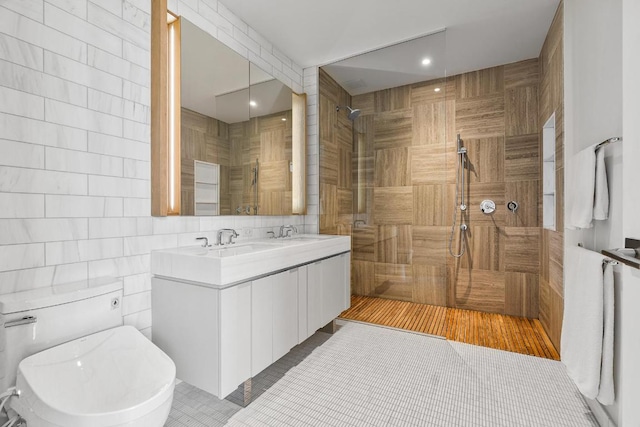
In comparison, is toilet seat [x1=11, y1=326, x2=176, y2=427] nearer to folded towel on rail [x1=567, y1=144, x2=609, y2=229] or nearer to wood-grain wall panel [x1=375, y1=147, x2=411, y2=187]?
folded towel on rail [x1=567, y1=144, x2=609, y2=229]

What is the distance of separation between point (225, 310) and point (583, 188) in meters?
1.98

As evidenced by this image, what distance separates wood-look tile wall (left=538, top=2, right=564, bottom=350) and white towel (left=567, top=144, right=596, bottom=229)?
687 mm

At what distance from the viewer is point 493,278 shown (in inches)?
126

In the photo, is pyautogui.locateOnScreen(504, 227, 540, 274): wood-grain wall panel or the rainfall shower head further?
the rainfall shower head

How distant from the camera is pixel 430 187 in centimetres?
317

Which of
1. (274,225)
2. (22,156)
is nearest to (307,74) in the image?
(274,225)

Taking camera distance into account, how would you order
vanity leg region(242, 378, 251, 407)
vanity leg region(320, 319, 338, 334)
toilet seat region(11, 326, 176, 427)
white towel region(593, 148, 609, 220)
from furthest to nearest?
1. vanity leg region(320, 319, 338, 334)
2. vanity leg region(242, 378, 251, 407)
3. white towel region(593, 148, 609, 220)
4. toilet seat region(11, 326, 176, 427)

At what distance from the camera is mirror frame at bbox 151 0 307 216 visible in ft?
5.96

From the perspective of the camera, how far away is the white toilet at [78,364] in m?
1.02

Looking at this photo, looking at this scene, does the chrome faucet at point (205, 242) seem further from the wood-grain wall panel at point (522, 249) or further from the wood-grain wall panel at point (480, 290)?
the wood-grain wall panel at point (522, 249)

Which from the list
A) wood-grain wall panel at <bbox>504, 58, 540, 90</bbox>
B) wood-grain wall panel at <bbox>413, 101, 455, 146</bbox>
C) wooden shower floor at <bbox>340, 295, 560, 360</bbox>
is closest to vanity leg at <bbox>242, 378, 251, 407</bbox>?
wooden shower floor at <bbox>340, 295, 560, 360</bbox>

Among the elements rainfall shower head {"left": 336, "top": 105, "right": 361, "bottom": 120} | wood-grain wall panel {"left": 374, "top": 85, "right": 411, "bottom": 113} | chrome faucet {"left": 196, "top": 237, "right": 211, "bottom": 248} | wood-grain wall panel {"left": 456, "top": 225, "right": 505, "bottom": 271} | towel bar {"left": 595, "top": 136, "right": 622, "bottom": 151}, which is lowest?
wood-grain wall panel {"left": 456, "top": 225, "right": 505, "bottom": 271}

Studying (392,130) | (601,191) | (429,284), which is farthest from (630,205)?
(392,130)

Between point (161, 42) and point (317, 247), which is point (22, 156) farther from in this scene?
point (317, 247)
